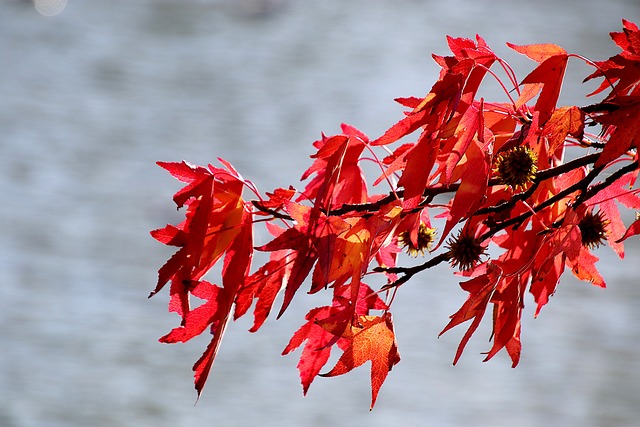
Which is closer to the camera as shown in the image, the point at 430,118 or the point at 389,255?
the point at 430,118

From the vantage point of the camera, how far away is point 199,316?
456 millimetres

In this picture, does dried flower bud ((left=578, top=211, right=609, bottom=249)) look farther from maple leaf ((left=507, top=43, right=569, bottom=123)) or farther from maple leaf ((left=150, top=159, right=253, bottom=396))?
maple leaf ((left=150, top=159, right=253, bottom=396))

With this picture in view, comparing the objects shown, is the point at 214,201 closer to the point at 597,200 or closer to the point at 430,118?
the point at 430,118

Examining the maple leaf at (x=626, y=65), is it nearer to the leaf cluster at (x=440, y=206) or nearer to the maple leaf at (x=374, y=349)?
the leaf cluster at (x=440, y=206)

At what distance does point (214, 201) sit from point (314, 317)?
10 cm

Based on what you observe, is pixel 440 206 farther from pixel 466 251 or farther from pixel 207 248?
pixel 207 248

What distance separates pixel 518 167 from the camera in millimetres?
424

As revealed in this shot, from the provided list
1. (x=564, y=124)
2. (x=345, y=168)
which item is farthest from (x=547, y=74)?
(x=345, y=168)

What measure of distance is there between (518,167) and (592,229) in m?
0.11

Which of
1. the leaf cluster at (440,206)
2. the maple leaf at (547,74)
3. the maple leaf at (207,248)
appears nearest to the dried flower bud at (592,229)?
the leaf cluster at (440,206)

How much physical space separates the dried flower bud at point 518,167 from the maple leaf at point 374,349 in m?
0.11

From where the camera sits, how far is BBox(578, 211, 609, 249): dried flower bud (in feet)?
1.64

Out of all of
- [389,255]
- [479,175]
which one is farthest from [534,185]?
[389,255]

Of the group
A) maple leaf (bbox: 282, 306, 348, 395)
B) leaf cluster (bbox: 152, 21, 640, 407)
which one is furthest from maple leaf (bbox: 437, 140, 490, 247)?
maple leaf (bbox: 282, 306, 348, 395)
